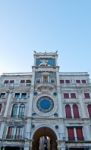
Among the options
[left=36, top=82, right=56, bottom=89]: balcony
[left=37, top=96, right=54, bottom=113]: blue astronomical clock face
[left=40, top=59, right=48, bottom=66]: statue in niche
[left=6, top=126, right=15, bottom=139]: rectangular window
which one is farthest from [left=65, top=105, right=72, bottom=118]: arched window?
[left=40, top=59, right=48, bottom=66]: statue in niche

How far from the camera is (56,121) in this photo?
31.7 meters

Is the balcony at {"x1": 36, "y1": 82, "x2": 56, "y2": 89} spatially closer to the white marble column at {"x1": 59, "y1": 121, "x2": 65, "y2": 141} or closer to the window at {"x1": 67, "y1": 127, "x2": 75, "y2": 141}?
the white marble column at {"x1": 59, "y1": 121, "x2": 65, "y2": 141}

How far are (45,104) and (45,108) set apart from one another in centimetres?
119

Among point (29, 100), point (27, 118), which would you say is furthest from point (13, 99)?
point (27, 118)

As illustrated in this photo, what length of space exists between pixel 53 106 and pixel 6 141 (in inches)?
471

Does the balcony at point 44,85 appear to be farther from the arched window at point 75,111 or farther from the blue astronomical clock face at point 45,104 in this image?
the arched window at point 75,111

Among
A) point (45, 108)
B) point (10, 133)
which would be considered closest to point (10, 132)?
point (10, 133)

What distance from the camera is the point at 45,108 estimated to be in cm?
3431

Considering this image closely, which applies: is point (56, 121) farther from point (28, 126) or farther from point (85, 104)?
point (85, 104)

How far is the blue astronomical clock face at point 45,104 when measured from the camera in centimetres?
3403

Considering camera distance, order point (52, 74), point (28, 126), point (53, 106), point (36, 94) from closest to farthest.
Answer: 1. point (28, 126)
2. point (53, 106)
3. point (36, 94)
4. point (52, 74)

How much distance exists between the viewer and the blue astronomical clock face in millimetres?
34031

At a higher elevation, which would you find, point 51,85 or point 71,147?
point 51,85

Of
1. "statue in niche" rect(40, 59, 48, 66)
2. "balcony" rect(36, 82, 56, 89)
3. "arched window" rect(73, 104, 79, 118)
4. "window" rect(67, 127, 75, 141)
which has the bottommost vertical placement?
"window" rect(67, 127, 75, 141)
